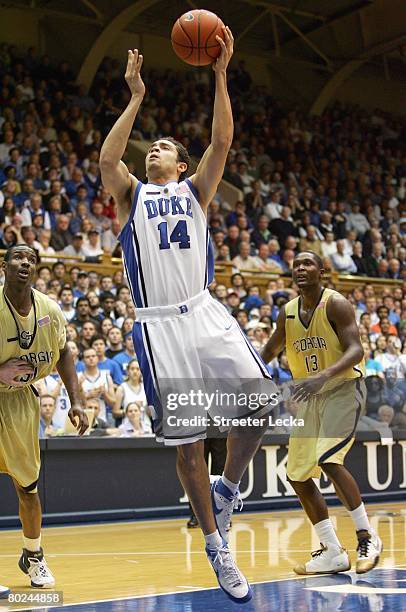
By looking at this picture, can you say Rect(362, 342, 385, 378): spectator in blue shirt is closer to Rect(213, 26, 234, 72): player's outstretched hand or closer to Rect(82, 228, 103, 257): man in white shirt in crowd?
Rect(82, 228, 103, 257): man in white shirt in crowd

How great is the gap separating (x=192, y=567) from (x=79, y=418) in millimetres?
1670

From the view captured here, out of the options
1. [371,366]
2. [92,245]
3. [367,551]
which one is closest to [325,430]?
[367,551]

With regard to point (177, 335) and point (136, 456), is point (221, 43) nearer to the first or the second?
point (177, 335)

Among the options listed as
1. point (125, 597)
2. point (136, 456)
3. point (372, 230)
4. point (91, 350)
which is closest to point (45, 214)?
point (91, 350)

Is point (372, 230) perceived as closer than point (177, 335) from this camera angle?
No

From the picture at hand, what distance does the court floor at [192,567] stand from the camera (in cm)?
552

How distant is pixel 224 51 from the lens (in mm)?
5355

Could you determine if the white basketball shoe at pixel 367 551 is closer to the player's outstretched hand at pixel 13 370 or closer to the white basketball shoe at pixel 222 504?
the white basketball shoe at pixel 222 504

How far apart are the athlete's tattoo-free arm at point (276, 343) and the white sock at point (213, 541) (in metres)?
2.06

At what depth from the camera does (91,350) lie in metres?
10.9

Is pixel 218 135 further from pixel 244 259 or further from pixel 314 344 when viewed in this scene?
pixel 244 259

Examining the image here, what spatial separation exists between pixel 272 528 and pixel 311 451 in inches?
126

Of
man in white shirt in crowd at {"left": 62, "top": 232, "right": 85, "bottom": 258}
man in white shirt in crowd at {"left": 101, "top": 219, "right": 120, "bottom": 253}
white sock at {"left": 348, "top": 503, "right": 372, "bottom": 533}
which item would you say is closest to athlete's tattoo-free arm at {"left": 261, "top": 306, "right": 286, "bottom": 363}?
white sock at {"left": 348, "top": 503, "right": 372, "bottom": 533}

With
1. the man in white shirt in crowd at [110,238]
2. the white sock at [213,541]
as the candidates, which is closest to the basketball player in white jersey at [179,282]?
the white sock at [213,541]
